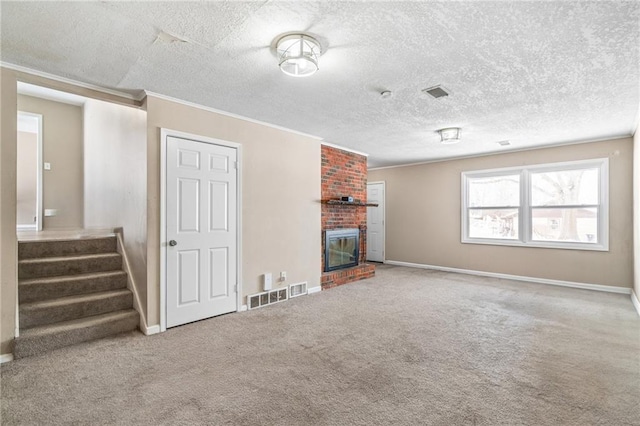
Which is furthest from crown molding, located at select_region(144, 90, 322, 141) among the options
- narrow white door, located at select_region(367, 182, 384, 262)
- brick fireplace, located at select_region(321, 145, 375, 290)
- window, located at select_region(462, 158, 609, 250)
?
window, located at select_region(462, 158, 609, 250)

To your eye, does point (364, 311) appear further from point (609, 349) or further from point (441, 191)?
point (441, 191)

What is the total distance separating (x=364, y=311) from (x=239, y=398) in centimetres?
214

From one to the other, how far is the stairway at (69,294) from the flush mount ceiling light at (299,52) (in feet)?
A: 9.85

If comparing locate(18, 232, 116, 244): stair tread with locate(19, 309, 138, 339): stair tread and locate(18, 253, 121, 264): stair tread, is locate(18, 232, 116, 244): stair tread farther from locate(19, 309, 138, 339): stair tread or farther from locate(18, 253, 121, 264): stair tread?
locate(19, 309, 138, 339): stair tread

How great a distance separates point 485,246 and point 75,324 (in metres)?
6.59

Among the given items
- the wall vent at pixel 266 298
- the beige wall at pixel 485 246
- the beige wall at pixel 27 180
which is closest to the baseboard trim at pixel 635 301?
the beige wall at pixel 485 246

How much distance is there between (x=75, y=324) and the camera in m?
2.93

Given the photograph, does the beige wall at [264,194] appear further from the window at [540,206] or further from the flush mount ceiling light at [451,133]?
the window at [540,206]

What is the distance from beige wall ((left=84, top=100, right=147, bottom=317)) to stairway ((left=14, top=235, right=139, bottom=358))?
260mm

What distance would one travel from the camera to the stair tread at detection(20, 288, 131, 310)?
2.94 metres

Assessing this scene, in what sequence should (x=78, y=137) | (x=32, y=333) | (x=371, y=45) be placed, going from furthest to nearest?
(x=78, y=137)
(x=32, y=333)
(x=371, y=45)

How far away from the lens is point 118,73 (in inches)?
107

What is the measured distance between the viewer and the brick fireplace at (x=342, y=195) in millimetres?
5203

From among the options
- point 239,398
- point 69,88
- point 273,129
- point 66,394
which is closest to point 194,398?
point 239,398
